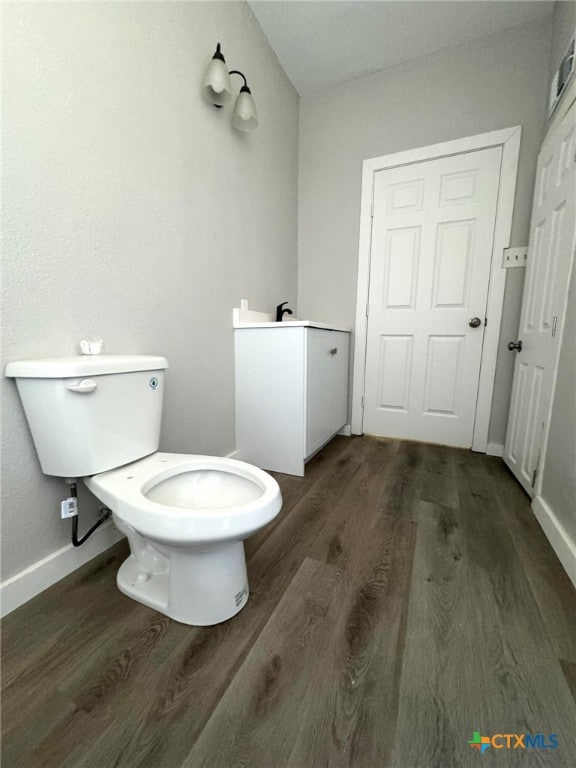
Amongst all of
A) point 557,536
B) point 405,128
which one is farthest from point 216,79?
point 557,536

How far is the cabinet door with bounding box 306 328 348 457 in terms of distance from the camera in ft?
5.20

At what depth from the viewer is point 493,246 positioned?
1820 millimetres

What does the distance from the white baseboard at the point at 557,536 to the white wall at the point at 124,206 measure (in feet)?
4.68

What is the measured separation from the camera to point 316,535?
3.81 ft

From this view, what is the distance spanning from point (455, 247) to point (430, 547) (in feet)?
5.74

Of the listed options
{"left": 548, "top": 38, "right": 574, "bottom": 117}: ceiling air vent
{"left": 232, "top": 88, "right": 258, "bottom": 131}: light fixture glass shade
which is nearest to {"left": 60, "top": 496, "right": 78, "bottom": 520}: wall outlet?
{"left": 232, "top": 88, "right": 258, "bottom": 131}: light fixture glass shade

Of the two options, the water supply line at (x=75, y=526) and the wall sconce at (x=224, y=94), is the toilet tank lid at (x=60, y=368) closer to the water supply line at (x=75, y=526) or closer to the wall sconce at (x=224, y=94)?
the water supply line at (x=75, y=526)

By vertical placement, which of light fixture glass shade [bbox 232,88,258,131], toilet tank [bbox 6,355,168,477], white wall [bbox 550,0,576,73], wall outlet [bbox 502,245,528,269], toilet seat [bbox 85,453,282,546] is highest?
white wall [bbox 550,0,576,73]

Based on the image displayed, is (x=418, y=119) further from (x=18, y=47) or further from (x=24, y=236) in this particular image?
(x=24, y=236)

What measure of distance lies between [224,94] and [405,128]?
48.8 inches

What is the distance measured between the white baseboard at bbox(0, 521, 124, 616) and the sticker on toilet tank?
55cm

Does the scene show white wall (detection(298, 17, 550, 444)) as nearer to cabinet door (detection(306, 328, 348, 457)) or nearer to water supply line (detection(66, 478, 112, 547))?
cabinet door (detection(306, 328, 348, 457))

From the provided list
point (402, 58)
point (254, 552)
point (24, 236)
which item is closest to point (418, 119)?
point (402, 58)

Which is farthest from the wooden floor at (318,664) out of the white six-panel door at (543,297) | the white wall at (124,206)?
the white six-panel door at (543,297)
